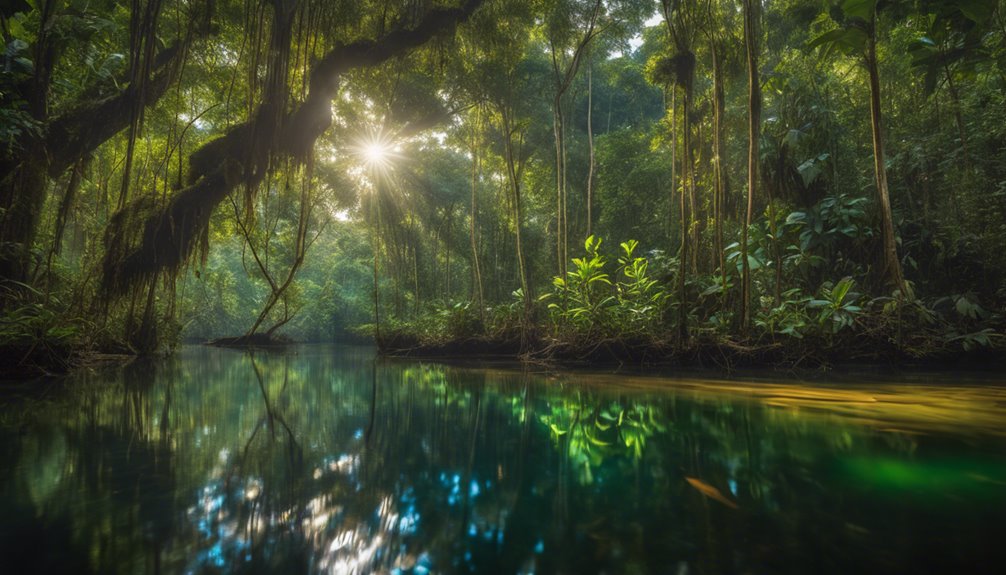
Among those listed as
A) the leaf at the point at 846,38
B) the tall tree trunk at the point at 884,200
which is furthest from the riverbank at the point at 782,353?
the leaf at the point at 846,38

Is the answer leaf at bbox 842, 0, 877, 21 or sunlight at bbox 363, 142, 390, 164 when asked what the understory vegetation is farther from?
sunlight at bbox 363, 142, 390, 164

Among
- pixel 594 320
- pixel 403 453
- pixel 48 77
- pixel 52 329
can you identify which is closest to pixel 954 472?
pixel 403 453

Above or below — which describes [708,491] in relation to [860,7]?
below

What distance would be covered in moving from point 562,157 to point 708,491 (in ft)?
20.3

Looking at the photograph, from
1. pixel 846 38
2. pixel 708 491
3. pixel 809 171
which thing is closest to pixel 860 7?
pixel 846 38

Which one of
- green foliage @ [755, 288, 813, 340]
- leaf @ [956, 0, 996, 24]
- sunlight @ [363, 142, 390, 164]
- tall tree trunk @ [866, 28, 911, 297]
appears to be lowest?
green foliage @ [755, 288, 813, 340]

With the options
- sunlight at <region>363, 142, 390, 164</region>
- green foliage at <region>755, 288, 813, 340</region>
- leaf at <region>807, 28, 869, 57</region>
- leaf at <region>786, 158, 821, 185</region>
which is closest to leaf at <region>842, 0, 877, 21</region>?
leaf at <region>807, 28, 869, 57</region>

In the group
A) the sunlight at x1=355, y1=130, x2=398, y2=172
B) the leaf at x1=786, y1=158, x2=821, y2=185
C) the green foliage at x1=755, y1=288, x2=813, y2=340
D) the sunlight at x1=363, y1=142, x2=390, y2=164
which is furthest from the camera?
the sunlight at x1=363, y1=142, x2=390, y2=164

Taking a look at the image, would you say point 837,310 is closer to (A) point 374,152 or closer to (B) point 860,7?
(B) point 860,7

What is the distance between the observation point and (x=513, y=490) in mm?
1056

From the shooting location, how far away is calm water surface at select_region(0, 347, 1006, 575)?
72 centimetres

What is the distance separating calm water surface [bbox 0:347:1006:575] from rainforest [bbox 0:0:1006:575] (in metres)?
0.01

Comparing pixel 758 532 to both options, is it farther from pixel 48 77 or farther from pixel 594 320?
pixel 48 77

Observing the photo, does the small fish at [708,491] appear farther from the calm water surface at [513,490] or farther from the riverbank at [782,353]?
the riverbank at [782,353]
